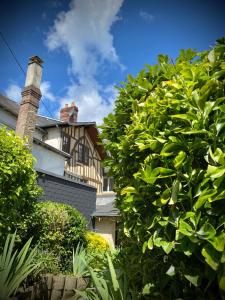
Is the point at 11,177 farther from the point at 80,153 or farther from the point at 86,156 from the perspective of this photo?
the point at 86,156

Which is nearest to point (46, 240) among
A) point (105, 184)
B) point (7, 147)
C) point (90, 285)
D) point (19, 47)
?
point (7, 147)

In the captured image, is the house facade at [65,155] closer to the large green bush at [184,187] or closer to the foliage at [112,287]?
the foliage at [112,287]

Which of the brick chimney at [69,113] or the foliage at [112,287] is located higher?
the brick chimney at [69,113]

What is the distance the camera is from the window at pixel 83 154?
22.2m

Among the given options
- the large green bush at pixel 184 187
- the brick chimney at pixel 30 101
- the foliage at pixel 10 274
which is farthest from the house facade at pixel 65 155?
the large green bush at pixel 184 187

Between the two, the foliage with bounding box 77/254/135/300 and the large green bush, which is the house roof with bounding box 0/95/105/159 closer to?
the foliage with bounding box 77/254/135/300

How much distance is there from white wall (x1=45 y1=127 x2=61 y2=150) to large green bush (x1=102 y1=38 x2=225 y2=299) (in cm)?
1811

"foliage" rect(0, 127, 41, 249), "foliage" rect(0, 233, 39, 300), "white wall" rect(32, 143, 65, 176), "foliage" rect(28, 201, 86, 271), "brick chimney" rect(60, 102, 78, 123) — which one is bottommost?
"foliage" rect(0, 233, 39, 300)

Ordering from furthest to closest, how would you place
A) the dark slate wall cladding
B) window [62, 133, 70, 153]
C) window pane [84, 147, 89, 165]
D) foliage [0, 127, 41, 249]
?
Answer: window pane [84, 147, 89, 165] → window [62, 133, 70, 153] → the dark slate wall cladding → foliage [0, 127, 41, 249]

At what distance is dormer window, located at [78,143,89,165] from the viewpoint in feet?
72.9

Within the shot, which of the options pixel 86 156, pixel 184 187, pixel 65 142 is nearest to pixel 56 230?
pixel 184 187

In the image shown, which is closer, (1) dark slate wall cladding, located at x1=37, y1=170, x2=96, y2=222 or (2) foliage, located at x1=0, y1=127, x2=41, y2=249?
(2) foliage, located at x1=0, y1=127, x2=41, y2=249

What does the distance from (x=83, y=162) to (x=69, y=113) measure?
494 centimetres

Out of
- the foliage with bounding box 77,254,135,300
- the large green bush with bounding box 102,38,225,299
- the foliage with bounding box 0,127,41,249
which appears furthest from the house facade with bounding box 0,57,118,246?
the large green bush with bounding box 102,38,225,299
